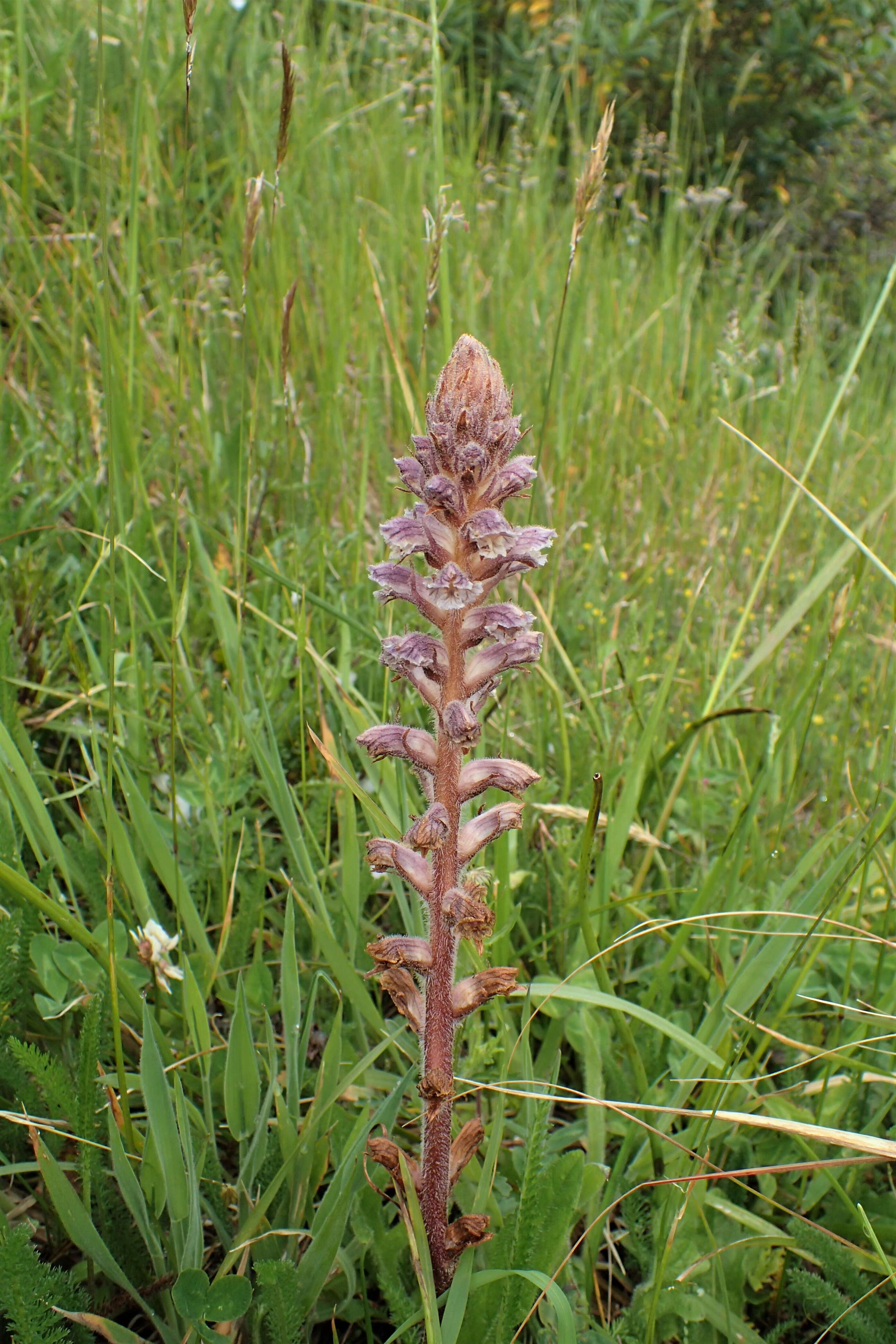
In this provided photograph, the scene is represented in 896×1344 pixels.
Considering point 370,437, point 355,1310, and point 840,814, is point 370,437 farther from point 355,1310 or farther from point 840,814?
point 355,1310

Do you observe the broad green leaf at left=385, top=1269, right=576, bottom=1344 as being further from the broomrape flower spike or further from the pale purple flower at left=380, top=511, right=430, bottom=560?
the pale purple flower at left=380, top=511, right=430, bottom=560

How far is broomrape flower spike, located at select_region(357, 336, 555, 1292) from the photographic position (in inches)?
50.0

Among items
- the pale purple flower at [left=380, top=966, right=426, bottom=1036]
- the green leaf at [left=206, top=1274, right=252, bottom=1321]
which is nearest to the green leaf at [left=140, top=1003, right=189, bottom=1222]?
the green leaf at [left=206, top=1274, right=252, bottom=1321]

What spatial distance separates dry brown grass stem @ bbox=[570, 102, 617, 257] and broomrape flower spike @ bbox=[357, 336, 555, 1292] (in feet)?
2.46

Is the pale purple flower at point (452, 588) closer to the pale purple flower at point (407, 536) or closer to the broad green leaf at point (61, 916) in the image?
the pale purple flower at point (407, 536)

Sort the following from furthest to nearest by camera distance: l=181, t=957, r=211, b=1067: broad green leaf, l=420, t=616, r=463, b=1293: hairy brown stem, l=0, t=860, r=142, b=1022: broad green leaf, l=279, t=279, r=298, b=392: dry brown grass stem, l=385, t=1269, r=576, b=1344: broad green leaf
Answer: l=279, t=279, r=298, b=392: dry brown grass stem
l=181, t=957, r=211, b=1067: broad green leaf
l=0, t=860, r=142, b=1022: broad green leaf
l=420, t=616, r=463, b=1293: hairy brown stem
l=385, t=1269, r=576, b=1344: broad green leaf

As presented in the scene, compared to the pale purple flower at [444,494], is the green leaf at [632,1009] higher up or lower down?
lower down

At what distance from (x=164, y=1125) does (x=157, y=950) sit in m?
0.36

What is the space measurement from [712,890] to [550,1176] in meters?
0.66

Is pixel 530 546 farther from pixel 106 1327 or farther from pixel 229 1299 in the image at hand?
pixel 106 1327

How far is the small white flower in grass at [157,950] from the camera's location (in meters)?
1.63

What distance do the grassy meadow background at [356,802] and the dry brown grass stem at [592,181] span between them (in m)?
0.31

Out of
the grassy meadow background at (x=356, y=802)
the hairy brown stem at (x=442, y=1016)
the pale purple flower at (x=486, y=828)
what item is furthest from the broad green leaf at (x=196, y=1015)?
the pale purple flower at (x=486, y=828)

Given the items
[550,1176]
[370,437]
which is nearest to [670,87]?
[370,437]
